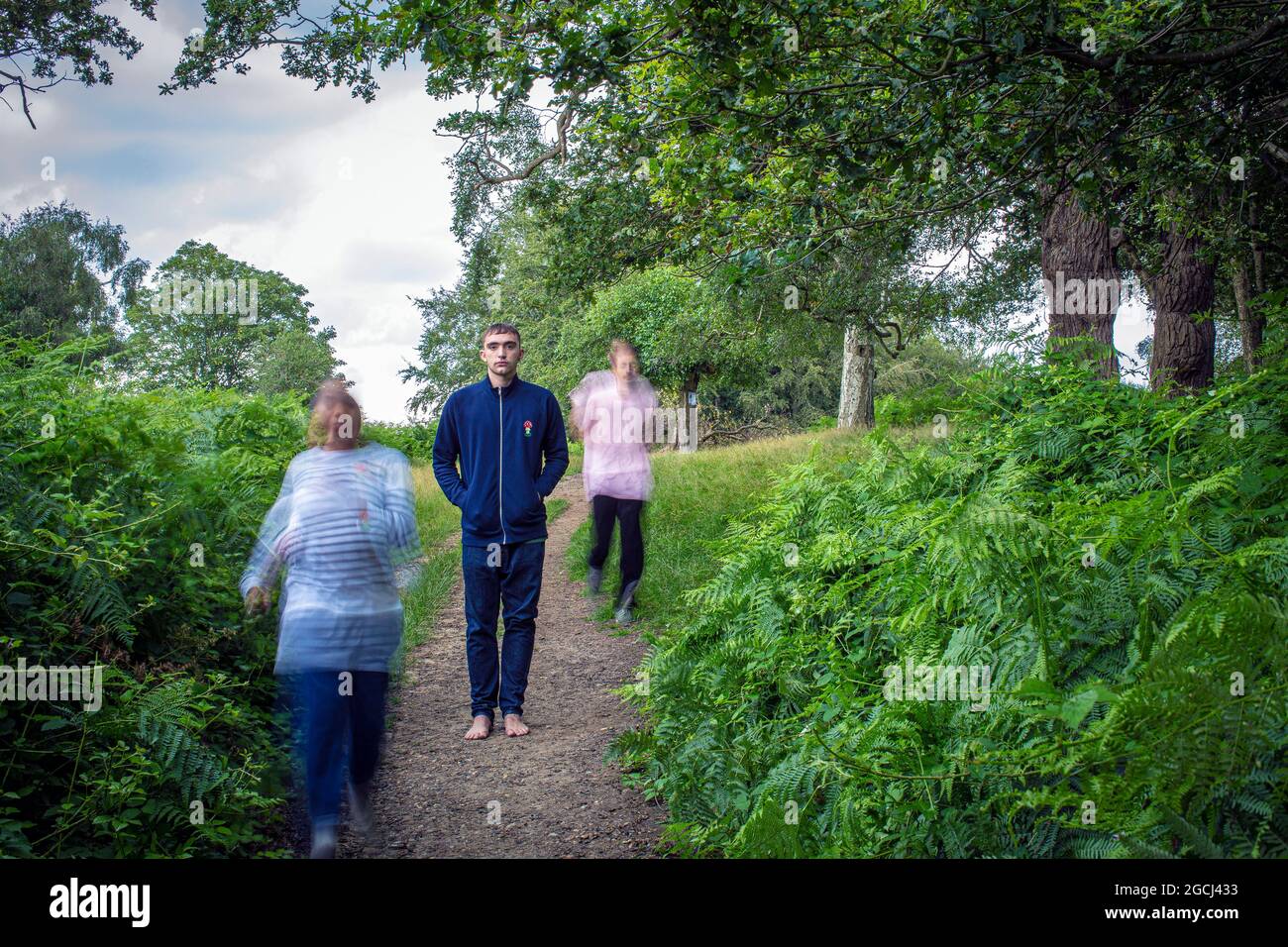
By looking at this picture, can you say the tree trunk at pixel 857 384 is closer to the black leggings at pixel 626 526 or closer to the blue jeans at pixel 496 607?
the black leggings at pixel 626 526

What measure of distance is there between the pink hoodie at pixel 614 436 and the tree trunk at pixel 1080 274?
5.28m

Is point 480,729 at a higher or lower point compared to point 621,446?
lower

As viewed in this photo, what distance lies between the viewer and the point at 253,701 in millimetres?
5816

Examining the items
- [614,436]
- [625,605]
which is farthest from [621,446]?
[625,605]

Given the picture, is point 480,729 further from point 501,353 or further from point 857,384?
point 857,384

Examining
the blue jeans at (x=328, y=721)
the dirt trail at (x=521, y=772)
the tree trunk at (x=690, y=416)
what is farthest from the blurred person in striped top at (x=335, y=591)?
the tree trunk at (x=690, y=416)

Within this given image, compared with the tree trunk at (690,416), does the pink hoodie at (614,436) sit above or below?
below

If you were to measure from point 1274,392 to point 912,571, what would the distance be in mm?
2331

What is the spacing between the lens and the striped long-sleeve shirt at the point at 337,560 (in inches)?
168

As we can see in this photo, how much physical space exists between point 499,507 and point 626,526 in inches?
116

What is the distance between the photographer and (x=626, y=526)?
9.02 metres

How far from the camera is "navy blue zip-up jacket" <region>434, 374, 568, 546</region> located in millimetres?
6188

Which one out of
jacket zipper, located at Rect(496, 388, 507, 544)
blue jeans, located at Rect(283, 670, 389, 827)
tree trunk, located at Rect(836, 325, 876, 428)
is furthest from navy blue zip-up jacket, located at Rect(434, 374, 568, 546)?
tree trunk, located at Rect(836, 325, 876, 428)

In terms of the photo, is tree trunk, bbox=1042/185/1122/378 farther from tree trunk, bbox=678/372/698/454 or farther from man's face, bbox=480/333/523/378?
tree trunk, bbox=678/372/698/454
